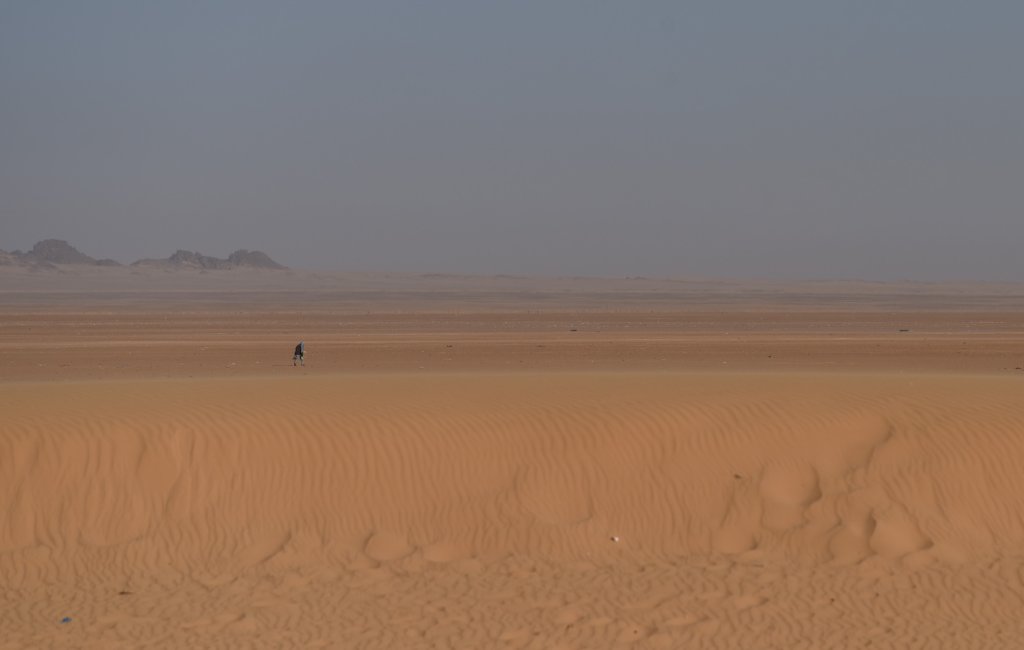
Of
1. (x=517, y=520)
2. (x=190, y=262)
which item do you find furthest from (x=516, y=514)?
(x=190, y=262)

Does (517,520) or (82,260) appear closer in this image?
(517,520)

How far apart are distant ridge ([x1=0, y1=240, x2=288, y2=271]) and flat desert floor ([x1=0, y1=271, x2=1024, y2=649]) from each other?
127 m

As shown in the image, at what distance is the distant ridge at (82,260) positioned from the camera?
136 meters

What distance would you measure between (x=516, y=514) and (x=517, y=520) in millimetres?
94

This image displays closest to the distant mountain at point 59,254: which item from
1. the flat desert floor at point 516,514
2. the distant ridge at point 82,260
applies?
the distant ridge at point 82,260

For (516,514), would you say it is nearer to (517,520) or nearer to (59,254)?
(517,520)

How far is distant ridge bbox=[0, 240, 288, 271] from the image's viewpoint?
13566cm

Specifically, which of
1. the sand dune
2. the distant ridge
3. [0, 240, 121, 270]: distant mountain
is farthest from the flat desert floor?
[0, 240, 121, 270]: distant mountain

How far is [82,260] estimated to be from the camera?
17988 cm

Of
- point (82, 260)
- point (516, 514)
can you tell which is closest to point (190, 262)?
point (82, 260)

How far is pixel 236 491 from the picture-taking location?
9.73 meters

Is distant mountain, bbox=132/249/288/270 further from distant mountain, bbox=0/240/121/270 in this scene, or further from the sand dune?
the sand dune

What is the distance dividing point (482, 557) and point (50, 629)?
3.35 m

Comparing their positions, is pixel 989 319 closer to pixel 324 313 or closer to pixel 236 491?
pixel 324 313
